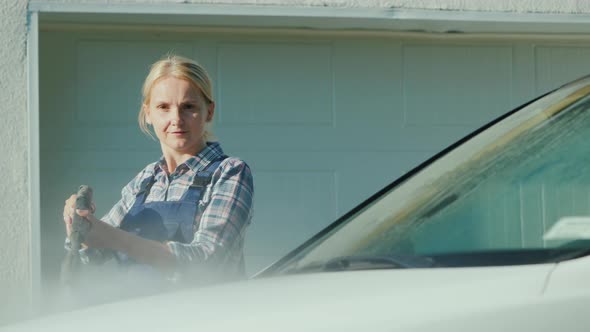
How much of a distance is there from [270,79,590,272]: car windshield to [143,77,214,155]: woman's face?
0.97m

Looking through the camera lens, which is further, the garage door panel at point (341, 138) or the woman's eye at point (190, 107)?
the garage door panel at point (341, 138)

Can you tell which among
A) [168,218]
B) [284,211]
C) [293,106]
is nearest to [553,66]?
[293,106]

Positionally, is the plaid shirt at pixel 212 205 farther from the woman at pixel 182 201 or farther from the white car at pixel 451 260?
the white car at pixel 451 260

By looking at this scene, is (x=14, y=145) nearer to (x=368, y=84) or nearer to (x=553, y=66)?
(x=368, y=84)

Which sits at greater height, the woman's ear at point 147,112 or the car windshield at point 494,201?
the woman's ear at point 147,112

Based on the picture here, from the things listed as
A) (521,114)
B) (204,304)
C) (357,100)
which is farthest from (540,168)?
(357,100)

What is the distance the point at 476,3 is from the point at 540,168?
466 centimetres

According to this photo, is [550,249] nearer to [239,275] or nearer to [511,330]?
[511,330]

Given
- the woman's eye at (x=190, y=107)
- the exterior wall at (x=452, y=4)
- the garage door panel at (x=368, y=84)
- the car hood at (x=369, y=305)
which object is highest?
the exterior wall at (x=452, y=4)

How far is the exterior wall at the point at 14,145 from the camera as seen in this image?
6500 mm

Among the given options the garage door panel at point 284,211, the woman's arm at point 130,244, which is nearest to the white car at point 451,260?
the woman's arm at point 130,244

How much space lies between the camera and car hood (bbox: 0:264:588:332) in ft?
6.18

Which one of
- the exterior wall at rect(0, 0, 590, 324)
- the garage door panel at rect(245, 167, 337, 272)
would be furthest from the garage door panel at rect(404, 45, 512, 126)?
the exterior wall at rect(0, 0, 590, 324)

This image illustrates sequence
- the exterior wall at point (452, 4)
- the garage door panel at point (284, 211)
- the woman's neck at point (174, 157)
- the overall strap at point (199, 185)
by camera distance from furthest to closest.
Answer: the garage door panel at point (284, 211)
the exterior wall at point (452, 4)
the woman's neck at point (174, 157)
the overall strap at point (199, 185)
